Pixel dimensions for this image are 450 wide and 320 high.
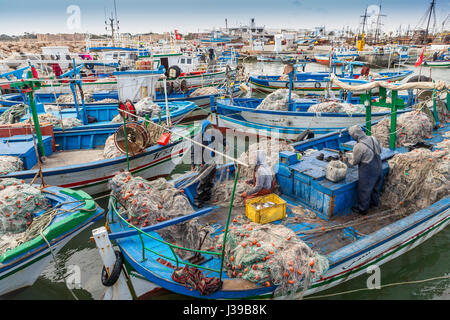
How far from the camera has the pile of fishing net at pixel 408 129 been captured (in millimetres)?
9016

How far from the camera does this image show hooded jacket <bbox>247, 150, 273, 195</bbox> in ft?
19.6

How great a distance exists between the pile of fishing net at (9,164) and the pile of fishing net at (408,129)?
10480 mm

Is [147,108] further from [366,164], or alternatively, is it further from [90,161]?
[366,164]

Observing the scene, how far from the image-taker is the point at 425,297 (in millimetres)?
5711

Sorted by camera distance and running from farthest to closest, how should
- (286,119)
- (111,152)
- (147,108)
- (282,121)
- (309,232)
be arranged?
(282,121) → (286,119) → (147,108) → (111,152) → (309,232)

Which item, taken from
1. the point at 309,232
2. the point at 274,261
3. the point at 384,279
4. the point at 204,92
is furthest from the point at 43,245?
the point at 204,92

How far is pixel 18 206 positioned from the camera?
5688mm

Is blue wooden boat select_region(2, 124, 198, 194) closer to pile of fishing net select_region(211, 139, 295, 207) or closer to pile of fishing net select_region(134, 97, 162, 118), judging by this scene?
pile of fishing net select_region(134, 97, 162, 118)

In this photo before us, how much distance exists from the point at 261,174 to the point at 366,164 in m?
2.03

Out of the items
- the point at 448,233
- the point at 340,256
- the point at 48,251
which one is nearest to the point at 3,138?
the point at 48,251

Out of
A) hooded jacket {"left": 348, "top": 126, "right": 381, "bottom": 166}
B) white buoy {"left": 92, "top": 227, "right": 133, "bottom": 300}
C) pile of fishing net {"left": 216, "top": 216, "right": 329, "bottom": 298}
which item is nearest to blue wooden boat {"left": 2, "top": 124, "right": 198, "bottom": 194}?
white buoy {"left": 92, "top": 227, "right": 133, "bottom": 300}

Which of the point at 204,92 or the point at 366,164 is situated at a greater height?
the point at 204,92

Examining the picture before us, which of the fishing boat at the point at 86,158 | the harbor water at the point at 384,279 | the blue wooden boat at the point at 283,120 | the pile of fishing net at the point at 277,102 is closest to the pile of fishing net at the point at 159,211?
the harbor water at the point at 384,279
